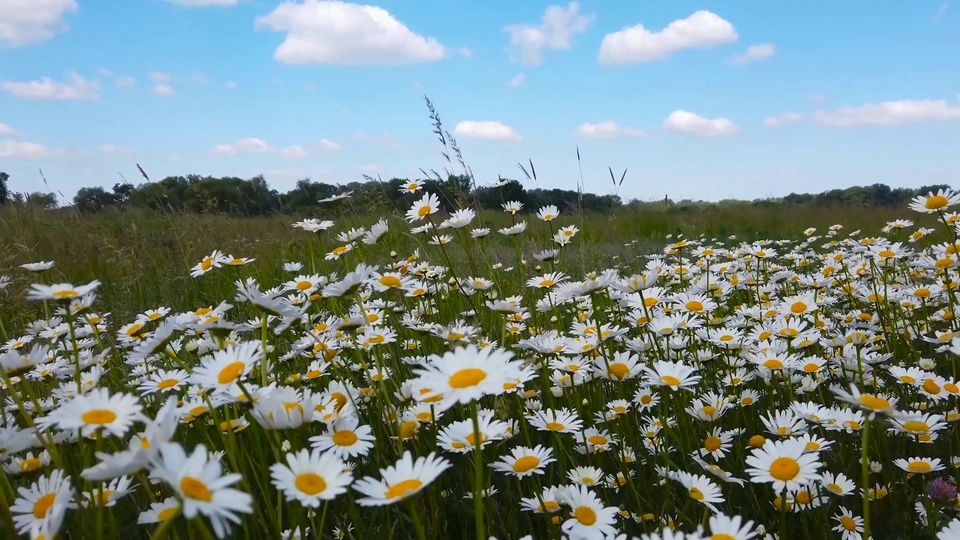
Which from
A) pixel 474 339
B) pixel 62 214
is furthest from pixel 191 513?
pixel 62 214

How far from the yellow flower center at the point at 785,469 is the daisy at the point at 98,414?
1123mm

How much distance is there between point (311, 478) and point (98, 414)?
1.07 feet

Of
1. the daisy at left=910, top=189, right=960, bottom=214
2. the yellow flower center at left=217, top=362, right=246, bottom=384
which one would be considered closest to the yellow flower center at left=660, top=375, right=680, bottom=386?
the yellow flower center at left=217, top=362, right=246, bottom=384

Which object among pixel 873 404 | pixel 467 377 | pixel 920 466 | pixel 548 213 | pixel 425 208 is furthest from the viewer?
pixel 548 213

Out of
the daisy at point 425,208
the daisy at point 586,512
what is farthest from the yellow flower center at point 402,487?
the daisy at point 425,208

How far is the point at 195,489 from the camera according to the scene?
698mm

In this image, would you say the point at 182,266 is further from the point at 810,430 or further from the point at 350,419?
the point at 810,430

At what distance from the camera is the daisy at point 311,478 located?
3.04 feet

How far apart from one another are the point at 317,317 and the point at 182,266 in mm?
3180

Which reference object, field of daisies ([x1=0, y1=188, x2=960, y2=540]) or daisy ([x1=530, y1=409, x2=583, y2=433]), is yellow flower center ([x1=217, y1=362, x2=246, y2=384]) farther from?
daisy ([x1=530, y1=409, x2=583, y2=433])

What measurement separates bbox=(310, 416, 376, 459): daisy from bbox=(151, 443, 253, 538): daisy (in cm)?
52

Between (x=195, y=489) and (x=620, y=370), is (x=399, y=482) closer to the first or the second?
(x=195, y=489)

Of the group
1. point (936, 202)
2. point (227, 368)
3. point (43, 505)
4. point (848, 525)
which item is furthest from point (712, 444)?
point (936, 202)

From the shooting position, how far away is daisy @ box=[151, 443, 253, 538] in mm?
659
